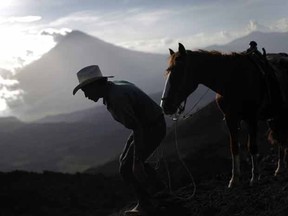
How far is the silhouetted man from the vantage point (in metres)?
6.89

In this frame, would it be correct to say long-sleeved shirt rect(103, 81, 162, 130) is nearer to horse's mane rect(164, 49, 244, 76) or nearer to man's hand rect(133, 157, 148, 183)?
man's hand rect(133, 157, 148, 183)

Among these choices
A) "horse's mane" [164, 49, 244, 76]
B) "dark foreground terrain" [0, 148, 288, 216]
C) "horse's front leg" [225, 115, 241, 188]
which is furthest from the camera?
"horse's front leg" [225, 115, 241, 188]

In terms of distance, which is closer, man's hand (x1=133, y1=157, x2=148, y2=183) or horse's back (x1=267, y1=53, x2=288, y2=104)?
man's hand (x1=133, y1=157, x2=148, y2=183)

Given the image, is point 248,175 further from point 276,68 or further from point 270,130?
point 276,68

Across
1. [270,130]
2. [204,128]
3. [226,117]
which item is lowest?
[204,128]

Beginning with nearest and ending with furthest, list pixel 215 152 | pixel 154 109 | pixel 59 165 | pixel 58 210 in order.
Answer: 1. pixel 154 109
2. pixel 58 210
3. pixel 215 152
4. pixel 59 165

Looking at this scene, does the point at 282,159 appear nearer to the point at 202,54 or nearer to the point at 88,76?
the point at 202,54

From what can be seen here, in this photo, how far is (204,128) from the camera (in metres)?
46.8

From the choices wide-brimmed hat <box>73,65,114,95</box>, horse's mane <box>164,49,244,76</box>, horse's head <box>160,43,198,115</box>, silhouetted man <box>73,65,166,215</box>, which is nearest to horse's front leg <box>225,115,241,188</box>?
horse's head <box>160,43,198,115</box>

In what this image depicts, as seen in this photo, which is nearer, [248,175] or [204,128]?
[248,175]

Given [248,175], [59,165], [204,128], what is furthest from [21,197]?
[59,165]

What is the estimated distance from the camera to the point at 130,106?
274 inches

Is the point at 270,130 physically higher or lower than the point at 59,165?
higher

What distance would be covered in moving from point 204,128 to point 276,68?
125 feet
